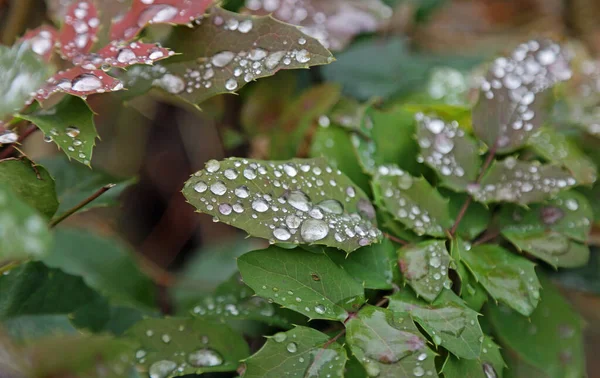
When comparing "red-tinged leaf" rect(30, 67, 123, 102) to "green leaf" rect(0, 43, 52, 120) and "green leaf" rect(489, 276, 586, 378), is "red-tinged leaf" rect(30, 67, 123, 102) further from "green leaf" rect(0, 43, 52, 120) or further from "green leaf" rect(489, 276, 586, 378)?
"green leaf" rect(489, 276, 586, 378)

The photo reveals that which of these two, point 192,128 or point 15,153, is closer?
point 15,153

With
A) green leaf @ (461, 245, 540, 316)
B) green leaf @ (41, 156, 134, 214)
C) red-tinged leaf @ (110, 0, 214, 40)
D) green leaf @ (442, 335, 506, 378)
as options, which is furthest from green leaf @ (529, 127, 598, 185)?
green leaf @ (41, 156, 134, 214)

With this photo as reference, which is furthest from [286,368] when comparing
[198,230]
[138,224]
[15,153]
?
[138,224]

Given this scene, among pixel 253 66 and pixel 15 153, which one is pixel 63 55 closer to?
pixel 15 153

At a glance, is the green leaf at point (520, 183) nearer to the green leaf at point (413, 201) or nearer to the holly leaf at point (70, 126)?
the green leaf at point (413, 201)

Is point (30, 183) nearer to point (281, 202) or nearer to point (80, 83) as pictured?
point (80, 83)
